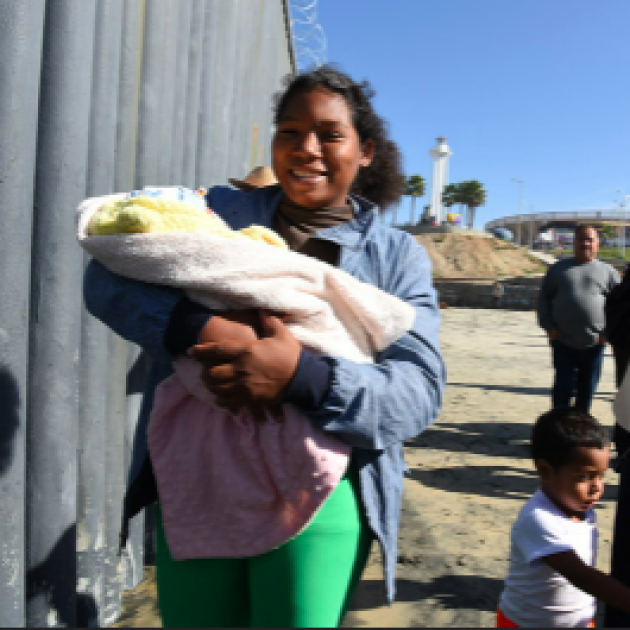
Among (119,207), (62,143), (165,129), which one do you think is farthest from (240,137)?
(119,207)

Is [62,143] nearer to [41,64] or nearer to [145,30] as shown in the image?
[41,64]

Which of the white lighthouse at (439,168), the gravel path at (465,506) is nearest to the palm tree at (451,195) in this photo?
the white lighthouse at (439,168)

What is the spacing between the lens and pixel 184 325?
134cm

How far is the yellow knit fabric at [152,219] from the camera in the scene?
4.45 feet

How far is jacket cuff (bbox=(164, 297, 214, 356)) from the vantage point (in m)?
1.34

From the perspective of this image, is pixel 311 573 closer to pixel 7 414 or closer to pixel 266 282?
pixel 266 282

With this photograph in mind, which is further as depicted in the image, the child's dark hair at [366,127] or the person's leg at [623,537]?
the person's leg at [623,537]

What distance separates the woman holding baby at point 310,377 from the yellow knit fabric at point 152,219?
0.11 metres

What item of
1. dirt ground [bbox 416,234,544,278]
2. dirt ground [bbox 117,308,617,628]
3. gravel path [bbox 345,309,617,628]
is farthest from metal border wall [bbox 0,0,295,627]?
dirt ground [bbox 416,234,544,278]

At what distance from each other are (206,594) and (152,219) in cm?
83

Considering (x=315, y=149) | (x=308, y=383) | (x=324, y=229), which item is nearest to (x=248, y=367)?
(x=308, y=383)

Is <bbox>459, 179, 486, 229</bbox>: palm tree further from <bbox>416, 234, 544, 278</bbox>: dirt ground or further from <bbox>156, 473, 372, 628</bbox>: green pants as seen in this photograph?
<bbox>156, 473, 372, 628</bbox>: green pants

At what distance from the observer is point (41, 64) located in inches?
85.3

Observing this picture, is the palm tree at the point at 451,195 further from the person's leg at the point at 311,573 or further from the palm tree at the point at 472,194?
the person's leg at the point at 311,573
